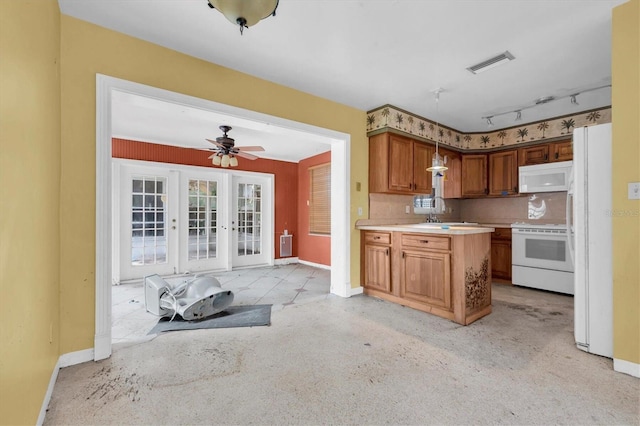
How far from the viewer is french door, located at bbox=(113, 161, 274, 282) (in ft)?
15.6

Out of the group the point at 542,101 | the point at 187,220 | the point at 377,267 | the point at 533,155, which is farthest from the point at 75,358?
the point at 533,155

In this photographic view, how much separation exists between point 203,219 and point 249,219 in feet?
3.25

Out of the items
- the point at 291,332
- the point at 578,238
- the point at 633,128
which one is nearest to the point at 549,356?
the point at 578,238

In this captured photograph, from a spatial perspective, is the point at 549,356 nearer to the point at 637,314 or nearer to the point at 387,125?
the point at 637,314

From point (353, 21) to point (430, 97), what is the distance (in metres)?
1.83

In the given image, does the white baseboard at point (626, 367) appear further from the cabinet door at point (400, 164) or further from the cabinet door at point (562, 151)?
the cabinet door at point (562, 151)

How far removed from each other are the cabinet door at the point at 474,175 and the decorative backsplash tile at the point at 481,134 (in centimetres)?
20

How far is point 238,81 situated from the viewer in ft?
9.61

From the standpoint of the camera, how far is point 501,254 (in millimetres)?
4586

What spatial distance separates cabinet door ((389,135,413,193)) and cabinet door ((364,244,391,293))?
90 centimetres

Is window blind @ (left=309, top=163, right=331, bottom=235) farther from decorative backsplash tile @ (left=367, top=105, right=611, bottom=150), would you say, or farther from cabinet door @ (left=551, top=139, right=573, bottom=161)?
cabinet door @ (left=551, top=139, right=573, bottom=161)

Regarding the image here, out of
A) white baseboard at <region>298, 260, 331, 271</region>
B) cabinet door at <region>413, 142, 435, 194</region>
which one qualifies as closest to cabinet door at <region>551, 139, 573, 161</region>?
cabinet door at <region>413, 142, 435, 194</region>

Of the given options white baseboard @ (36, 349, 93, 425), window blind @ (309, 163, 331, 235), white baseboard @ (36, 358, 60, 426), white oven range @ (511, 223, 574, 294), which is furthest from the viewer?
window blind @ (309, 163, 331, 235)

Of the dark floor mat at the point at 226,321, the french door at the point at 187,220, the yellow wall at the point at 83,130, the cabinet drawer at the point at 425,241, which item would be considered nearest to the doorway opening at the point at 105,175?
the yellow wall at the point at 83,130
